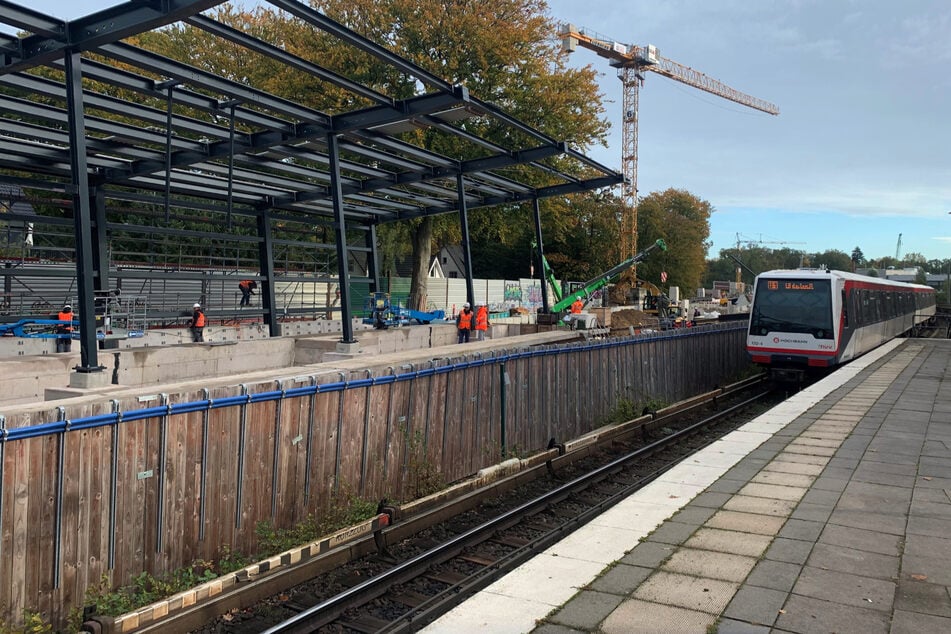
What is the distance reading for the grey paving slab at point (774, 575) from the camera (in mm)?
5188

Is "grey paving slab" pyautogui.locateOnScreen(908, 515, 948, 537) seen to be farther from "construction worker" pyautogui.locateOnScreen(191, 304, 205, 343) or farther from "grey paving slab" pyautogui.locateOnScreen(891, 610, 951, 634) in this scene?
"construction worker" pyautogui.locateOnScreen(191, 304, 205, 343)

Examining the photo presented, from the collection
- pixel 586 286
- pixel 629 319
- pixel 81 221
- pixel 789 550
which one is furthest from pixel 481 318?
pixel 629 319

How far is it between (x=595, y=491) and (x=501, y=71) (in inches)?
1076

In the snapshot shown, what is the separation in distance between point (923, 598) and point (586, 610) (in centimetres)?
233

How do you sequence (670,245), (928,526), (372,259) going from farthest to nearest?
(670,245) → (372,259) → (928,526)

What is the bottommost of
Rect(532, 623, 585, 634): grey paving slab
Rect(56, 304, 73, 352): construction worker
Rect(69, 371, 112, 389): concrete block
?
Rect(532, 623, 585, 634): grey paving slab

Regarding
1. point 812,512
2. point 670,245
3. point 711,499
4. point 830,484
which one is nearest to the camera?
point 812,512

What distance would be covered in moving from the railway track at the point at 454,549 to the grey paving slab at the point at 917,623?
342 centimetres

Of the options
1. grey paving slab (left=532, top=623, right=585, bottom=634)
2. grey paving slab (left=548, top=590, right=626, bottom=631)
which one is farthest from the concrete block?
grey paving slab (left=532, top=623, right=585, bottom=634)

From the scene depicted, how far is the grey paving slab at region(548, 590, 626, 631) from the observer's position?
4637 millimetres

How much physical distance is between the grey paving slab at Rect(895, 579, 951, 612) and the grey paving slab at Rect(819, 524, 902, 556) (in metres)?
0.67

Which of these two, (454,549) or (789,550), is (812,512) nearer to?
(789,550)

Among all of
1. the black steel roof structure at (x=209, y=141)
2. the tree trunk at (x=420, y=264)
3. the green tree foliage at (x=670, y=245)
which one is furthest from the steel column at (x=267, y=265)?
the green tree foliage at (x=670, y=245)

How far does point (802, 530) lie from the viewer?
21.1 ft
